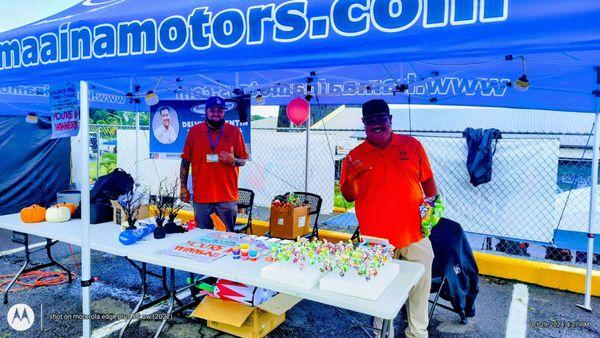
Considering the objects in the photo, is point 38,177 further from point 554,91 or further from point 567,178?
point 567,178

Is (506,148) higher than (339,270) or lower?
higher

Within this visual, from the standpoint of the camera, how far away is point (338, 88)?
5.41 metres

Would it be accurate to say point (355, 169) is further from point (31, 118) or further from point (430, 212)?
point (31, 118)

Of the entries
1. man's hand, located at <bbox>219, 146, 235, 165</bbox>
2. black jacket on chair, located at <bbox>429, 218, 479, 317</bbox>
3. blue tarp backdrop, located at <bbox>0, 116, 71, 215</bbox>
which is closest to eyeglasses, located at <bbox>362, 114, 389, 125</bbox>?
black jacket on chair, located at <bbox>429, 218, 479, 317</bbox>

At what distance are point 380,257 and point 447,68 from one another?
8.82ft

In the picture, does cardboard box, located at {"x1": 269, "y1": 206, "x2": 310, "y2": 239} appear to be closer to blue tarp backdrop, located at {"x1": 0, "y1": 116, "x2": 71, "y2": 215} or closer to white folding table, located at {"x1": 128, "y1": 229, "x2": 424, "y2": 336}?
white folding table, located at {"x1": 128, "y1": 229, "x2": 424, "y2": 336}

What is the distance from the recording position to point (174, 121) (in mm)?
5367

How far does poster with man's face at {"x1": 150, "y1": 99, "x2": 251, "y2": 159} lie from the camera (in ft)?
16.5

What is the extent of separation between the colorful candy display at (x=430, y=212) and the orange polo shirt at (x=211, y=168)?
204cm

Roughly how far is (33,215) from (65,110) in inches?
43.8

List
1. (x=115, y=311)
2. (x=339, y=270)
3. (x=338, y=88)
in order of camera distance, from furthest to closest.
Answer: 1. (x=338, y=88)
2. (x=115, y=311)
3. (x=339, y=270)

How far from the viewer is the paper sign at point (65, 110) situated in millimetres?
2891

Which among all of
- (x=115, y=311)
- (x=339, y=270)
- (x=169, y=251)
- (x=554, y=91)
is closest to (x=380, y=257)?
(x=339, y=270)

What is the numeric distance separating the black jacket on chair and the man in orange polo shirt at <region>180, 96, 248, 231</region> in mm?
2024
